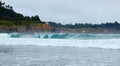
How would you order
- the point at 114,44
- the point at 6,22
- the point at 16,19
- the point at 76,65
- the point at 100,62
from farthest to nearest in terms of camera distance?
the point at 16,19
the point at 6,22
the point at 114,44
the point at 100,62
the point at 76,65

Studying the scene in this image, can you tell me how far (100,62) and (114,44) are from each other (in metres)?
12.1

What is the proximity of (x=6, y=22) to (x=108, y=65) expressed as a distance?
8911 centimetres

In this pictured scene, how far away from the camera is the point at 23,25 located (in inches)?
4119

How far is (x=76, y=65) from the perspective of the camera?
1538 centimetres

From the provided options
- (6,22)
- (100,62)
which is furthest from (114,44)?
(6,22)

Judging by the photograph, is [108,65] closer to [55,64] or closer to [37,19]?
[55,64]

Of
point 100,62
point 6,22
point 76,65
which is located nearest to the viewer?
point 76,65

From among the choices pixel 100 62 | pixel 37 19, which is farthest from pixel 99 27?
pixel 100 62

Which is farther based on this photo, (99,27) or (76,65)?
(99,27)

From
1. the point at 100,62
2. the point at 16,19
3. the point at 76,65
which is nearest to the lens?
the point at 76,65

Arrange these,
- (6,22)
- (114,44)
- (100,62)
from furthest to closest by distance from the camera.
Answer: (6,22) → (114,44) → (100,62)

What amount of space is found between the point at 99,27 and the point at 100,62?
345 feet

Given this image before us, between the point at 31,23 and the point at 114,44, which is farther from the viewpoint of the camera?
the point at 31,23

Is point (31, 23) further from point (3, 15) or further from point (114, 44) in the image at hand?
point (114, 44)
